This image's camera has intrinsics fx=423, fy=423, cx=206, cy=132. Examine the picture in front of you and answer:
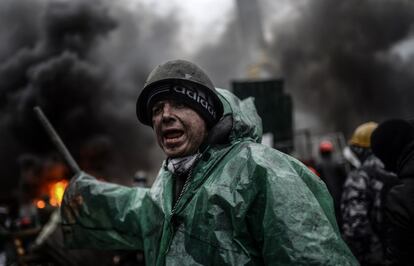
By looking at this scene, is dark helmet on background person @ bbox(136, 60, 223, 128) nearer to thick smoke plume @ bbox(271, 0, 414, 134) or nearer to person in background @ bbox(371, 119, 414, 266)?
person in background @ bbox(371, 119, 414, 266)

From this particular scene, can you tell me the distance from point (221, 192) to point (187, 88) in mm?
541

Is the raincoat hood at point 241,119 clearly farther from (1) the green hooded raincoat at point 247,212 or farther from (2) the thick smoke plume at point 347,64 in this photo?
(2) the thick smoke plume at point 347,64

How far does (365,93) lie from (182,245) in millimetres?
22324

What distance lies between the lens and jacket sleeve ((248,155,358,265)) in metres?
1.63

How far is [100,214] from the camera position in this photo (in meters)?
2.59

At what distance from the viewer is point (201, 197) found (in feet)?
5.99

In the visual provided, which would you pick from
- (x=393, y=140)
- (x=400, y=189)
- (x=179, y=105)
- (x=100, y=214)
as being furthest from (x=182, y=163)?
(x=393, y=140)

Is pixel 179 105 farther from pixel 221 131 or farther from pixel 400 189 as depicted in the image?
pixel 400 189

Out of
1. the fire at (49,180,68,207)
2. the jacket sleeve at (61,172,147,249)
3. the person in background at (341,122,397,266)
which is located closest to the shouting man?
the jacket sleeve at (61,172,147,249)

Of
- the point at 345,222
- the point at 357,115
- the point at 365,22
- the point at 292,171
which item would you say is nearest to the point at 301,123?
the point at 357,115

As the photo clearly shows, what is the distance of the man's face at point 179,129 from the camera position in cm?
197

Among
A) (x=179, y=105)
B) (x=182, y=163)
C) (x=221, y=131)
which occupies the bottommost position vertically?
(x=182, y=163)

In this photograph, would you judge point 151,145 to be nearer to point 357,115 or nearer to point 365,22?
point 357,115

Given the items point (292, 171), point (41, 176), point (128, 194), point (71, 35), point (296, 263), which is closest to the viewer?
point (296, 263)
